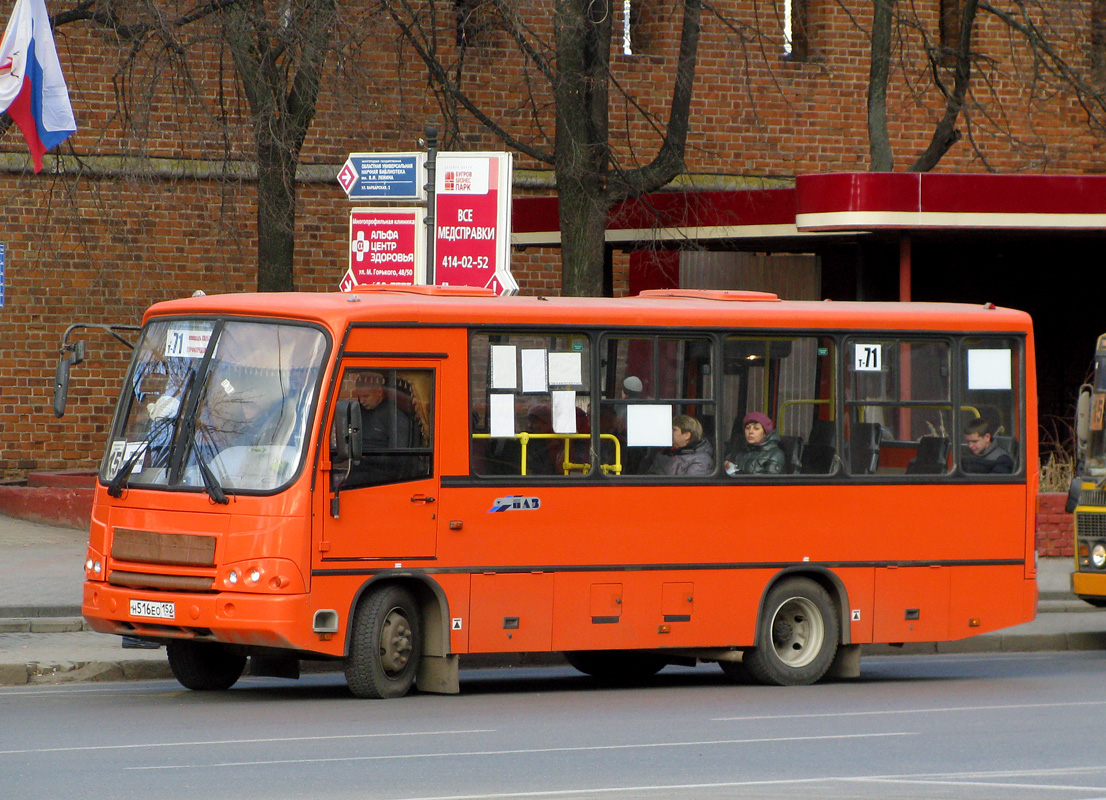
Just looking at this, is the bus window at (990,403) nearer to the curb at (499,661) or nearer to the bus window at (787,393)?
the bus window at (787,393)

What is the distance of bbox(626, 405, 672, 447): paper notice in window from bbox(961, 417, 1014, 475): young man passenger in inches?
96.6

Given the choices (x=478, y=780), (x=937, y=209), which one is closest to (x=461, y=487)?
(x=478, y=780)

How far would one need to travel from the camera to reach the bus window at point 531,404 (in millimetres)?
11594

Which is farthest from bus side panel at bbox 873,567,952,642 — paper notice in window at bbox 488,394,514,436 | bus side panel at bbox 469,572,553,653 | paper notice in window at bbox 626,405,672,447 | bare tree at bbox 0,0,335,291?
bare tree at bbox 0,0,335,291

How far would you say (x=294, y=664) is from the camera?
11898 millimetres

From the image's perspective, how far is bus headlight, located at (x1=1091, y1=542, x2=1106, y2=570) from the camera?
49.8 feet

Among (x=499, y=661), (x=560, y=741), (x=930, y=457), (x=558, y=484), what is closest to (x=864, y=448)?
(x=930, y=457)

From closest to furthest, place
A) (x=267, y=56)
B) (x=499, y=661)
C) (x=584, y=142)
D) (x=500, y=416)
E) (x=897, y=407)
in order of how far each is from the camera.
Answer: (x=500, y=416) < (x=897, y=407) < (x=499, y=661) < (x=267, y=56) < (x=584, y=142)

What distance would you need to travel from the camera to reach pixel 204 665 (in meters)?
11.9

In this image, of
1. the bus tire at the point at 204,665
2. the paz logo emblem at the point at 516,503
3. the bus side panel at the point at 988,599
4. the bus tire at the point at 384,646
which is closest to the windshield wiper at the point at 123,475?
the bus tire at the point at 204,665

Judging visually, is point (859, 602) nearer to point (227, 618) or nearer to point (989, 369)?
point (989, 369)

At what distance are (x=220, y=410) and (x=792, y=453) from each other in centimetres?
412

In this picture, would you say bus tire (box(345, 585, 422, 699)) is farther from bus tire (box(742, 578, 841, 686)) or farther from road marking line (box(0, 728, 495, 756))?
bus tire (box(742, 578, 841, 686))

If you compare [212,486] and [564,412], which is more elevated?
[564,412]
